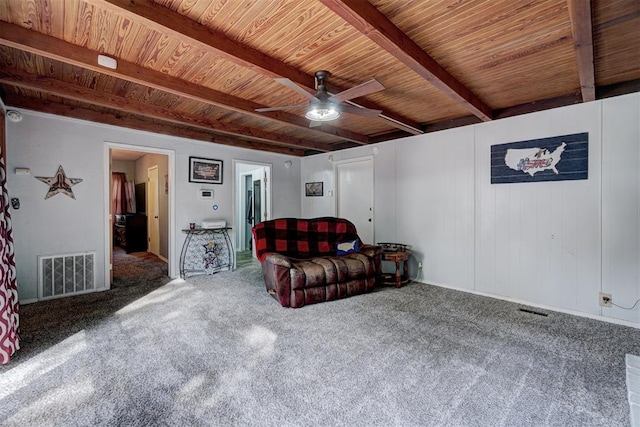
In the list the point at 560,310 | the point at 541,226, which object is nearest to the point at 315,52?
the point at 541,226

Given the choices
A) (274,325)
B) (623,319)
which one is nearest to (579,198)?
(623,319)

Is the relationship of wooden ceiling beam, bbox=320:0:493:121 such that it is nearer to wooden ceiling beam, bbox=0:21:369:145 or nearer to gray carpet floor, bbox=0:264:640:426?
wooden ceiling beam, bbox=0:21:369:145

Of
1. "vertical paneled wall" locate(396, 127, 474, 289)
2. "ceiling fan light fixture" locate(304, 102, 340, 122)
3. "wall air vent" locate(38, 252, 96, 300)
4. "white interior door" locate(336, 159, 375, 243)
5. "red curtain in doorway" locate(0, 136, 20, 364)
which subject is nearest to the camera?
"red curtain in doorway" locate(0, 136, 20, 364)

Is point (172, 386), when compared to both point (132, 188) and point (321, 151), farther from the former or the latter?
point (132, 188)

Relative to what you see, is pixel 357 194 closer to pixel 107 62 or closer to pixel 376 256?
pixel 376 256

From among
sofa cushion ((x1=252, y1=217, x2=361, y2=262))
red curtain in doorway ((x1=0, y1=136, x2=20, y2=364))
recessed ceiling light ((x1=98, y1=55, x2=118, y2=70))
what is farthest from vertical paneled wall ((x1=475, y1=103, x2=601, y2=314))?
red curtain in doorway ((x1=0, y1=136, x2=20, y2=364))

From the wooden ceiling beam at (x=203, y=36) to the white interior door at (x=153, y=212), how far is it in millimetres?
4908

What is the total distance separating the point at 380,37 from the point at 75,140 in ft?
13.5

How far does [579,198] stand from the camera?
10.1 ft

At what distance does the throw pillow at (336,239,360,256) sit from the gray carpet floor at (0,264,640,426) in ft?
2.97

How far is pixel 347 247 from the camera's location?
4109mm

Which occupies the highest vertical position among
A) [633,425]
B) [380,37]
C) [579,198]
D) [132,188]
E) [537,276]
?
[380,37]

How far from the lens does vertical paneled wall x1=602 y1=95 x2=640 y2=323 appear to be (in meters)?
2.78

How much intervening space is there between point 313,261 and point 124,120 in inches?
130
